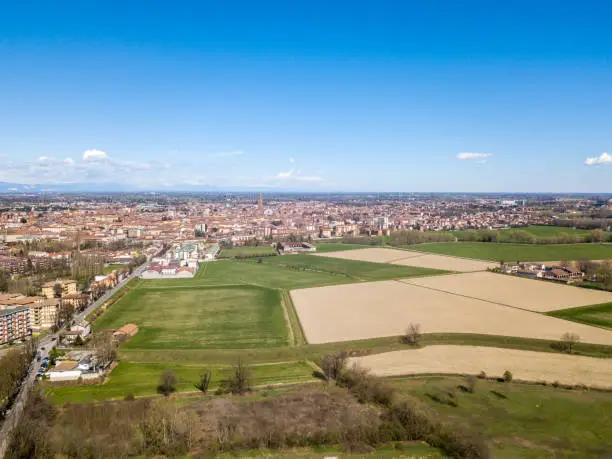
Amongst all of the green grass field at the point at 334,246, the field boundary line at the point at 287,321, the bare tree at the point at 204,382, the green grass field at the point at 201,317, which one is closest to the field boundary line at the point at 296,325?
the field boundary line at the point at 287,321

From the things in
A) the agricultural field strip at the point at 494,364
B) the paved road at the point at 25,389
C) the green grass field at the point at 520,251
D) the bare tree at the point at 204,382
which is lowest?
the paved road at the point at 25,389

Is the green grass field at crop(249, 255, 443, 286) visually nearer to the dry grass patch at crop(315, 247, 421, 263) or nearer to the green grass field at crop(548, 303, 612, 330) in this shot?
the dry grass patch at crop(315, 247, 421, 263)

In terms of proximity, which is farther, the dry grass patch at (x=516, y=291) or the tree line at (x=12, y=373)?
the dry grass patch at (x=516, y=291)

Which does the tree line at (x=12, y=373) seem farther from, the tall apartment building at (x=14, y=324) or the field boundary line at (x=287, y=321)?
the field boundary line at (x=287, y=321)

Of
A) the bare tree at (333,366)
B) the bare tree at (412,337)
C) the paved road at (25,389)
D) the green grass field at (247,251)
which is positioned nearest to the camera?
the paved road at (25,389)

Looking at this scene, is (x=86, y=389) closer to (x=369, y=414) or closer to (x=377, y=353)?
(x=369, y=414)

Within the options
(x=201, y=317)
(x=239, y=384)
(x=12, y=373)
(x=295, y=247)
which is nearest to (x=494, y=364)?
(x=239, y=384)

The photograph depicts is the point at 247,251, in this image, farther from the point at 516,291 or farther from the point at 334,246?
the point at 516,291

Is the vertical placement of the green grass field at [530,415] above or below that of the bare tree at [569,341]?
below

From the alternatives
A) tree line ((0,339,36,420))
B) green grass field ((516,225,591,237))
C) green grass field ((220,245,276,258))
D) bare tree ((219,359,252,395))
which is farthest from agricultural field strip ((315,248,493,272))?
tree line ((0,339,36,420))
